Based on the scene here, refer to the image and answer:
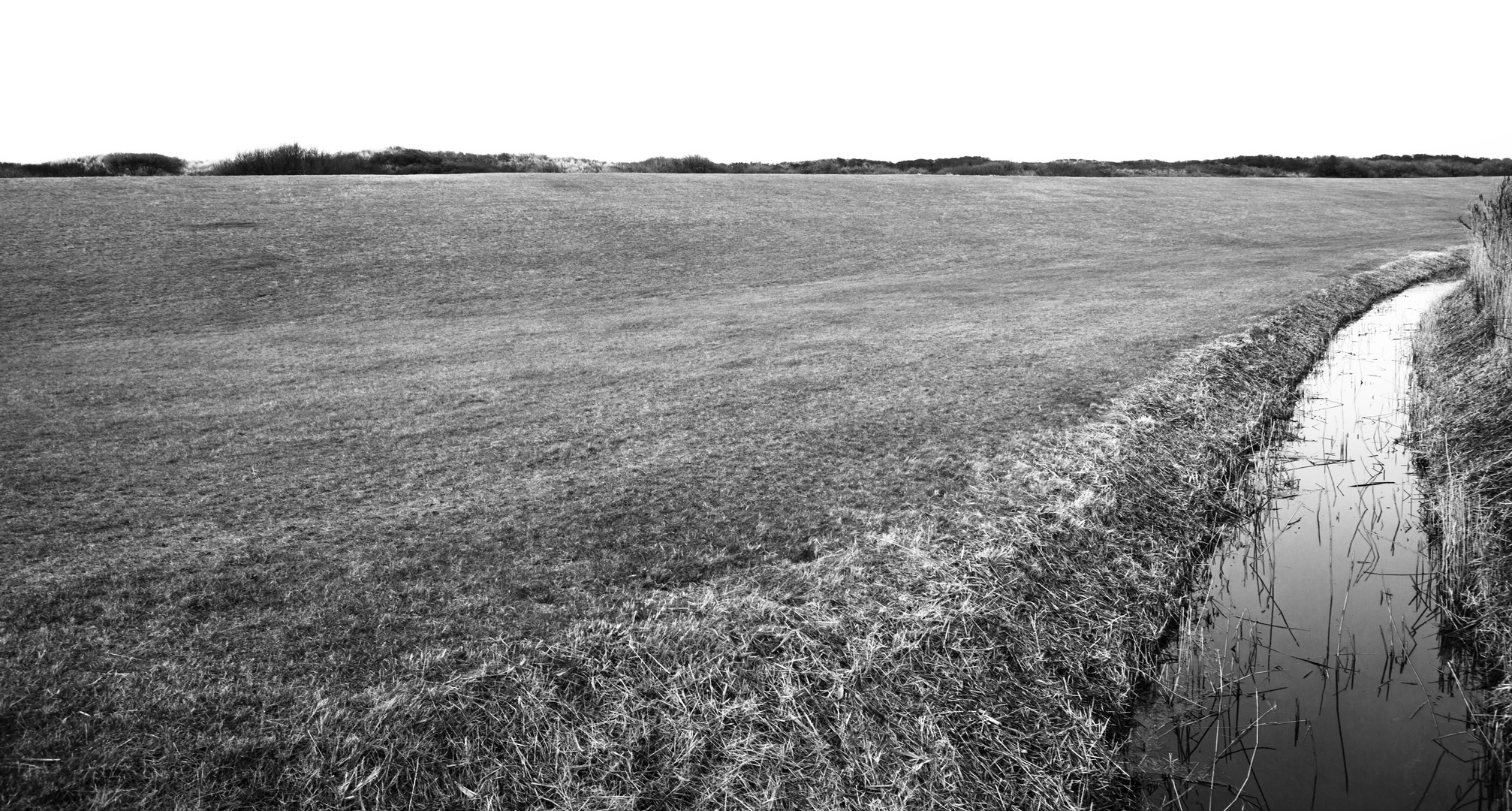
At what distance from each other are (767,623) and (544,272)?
64.1 feet

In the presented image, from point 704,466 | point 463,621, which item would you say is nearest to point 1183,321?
point 704,466

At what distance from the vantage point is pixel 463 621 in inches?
210

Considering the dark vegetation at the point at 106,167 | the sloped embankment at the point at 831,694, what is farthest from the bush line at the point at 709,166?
the sloped embankment at the point at 831,694

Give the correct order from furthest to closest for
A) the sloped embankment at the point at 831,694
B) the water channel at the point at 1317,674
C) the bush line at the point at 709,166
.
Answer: the bush line at the point at 709,166, the water channel at the point at 1317,674, the sloped embankment at the point at 831,694

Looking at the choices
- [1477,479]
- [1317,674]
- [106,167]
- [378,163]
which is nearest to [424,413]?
[1317,674]

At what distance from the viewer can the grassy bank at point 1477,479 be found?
18.5ft

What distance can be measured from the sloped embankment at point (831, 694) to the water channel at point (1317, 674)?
38 cm

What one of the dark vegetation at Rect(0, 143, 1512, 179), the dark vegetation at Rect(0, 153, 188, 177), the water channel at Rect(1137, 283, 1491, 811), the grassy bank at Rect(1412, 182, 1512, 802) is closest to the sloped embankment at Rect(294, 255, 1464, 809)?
the water channel at Rect(1137, 283, 1491, 811)

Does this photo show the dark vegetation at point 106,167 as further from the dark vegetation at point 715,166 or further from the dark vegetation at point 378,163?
the dark vegetation at point 378,163

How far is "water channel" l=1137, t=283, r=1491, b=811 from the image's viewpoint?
15.7 ft

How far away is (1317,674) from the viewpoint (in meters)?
5.69

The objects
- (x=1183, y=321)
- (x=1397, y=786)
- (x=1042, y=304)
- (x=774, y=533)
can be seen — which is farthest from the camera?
(x=1042, y=304)

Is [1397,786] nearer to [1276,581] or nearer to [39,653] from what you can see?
[1276,581]

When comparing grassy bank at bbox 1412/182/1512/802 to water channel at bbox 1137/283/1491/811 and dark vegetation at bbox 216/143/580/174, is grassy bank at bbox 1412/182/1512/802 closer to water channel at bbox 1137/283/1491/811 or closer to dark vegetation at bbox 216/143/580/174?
water channel at bbox 1137/283/1491/811
